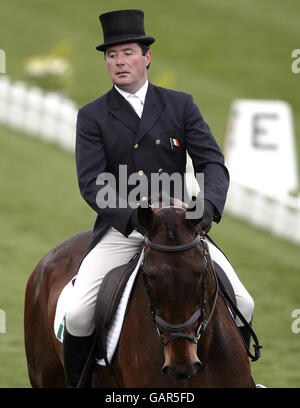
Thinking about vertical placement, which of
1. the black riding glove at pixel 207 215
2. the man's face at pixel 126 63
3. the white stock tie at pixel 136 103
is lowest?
the black riding glove at pixel 207 215

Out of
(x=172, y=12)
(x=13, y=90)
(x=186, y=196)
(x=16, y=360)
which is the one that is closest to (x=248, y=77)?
(x=172, y=12)

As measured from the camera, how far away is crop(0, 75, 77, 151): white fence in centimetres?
2114

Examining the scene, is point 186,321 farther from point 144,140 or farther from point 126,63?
point 126,63

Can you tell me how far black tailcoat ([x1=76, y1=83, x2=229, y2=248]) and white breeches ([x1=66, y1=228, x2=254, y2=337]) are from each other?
0.29 m

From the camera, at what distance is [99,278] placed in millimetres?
5488

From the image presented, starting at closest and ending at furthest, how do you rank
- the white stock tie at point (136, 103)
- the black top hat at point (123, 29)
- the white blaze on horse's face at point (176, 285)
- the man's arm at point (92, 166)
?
the white blaze on horse's face at point (176, 285) → the man's arm at point (92, 166) → the black top hat at point (123, 29) → the white stock tie at point (136, 103)

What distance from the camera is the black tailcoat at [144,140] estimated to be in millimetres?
5309

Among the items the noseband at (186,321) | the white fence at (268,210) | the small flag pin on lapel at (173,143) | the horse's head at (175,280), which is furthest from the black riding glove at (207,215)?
the white fence at (268,210)

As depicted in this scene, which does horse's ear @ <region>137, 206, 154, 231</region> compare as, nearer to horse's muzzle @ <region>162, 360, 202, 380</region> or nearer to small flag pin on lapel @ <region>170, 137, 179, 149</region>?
horse's muzzle @ <region>162, 360, 202, 380</region>

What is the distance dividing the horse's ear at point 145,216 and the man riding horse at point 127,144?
0.59 meters

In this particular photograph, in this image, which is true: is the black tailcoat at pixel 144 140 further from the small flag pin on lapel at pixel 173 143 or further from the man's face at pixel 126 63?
the man's face at pixel 126 63

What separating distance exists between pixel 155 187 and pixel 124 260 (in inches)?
21.6

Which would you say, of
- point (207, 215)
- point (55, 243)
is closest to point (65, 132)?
point (55, 243)

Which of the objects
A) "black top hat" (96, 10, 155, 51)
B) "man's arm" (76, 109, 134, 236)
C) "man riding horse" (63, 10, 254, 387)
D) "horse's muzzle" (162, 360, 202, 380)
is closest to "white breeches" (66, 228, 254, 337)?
"man riding horse" (63, 10, 254, 387)
